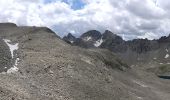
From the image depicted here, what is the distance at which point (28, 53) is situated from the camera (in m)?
72.6

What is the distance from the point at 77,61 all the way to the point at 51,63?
32.1 ft

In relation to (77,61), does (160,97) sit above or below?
below

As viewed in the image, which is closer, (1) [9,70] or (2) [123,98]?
(1) [9,70]

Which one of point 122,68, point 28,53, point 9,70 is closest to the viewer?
point 9,70

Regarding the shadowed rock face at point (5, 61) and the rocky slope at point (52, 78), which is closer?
the rocky slope at point (52, 78)

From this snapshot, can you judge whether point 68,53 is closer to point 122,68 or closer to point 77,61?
point 77,61

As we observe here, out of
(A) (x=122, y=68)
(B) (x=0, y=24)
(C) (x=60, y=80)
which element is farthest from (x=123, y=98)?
(B) (x=0, y=24)

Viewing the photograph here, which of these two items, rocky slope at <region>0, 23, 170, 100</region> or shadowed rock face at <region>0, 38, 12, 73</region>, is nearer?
rocky slope at <region>0, 23, 170, 100</region>

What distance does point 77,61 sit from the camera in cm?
7375

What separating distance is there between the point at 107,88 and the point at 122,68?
43279 mm

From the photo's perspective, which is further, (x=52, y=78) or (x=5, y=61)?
(x=5, y=61)

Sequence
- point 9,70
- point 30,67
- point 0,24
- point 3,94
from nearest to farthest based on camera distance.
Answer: point 3,94 < point 9,70 < point 30,67 < point 0,24

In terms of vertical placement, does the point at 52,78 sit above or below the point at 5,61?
below

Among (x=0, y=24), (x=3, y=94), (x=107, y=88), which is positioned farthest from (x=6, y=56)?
(x=0, y=24)
